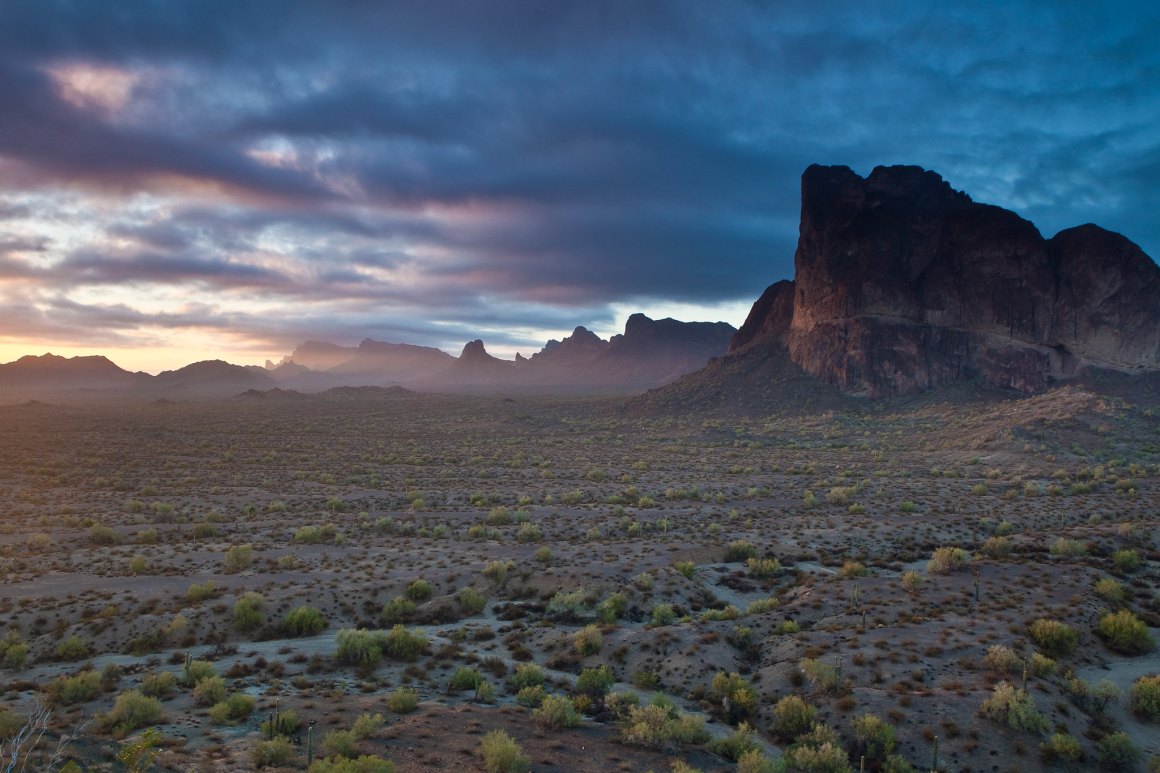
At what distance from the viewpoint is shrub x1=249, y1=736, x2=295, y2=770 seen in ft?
30.2

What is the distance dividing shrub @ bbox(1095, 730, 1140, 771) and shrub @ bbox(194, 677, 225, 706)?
1528cm

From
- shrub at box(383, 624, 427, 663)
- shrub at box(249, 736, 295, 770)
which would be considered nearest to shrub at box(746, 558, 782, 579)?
shrub at box(383, 624, 427, 663)

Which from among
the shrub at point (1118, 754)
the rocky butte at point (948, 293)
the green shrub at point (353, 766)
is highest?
the rocky butte at point (948, 293)

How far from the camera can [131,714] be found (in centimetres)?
1051

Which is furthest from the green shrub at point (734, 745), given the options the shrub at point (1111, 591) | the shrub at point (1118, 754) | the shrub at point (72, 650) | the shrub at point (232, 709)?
the shrub at point (72, 650)

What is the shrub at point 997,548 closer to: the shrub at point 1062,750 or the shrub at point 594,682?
the shrub at point 1062,750

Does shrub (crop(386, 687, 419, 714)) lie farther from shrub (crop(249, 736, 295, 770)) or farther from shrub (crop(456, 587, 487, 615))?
shrub (crop(456, 587, 487, 615))

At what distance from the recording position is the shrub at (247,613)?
15.8 metres

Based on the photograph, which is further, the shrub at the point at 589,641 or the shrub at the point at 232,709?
the shrub at the point at 589,641

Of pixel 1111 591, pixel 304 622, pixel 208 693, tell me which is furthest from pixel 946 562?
pixel 208 693

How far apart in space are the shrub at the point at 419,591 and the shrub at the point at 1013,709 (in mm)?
13982

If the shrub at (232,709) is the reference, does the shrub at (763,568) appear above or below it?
below

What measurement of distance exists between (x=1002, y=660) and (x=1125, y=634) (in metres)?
4.17

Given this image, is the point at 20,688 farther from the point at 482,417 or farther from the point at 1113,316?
the point at 1113,316
